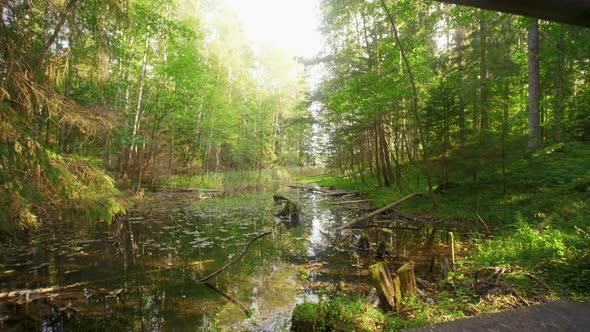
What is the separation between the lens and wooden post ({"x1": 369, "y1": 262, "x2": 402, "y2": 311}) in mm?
3922

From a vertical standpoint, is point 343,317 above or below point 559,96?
below

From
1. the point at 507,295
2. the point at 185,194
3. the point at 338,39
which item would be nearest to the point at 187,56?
the point at 185,194

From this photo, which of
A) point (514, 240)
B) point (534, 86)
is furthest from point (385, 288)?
point (534, 86)

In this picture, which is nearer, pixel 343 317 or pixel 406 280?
pixel 343 317

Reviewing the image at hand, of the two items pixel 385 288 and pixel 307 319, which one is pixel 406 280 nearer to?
pixel 385 288

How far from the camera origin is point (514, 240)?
6.01 m

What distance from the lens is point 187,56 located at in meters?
17.6

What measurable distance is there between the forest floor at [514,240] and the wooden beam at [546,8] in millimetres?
3012

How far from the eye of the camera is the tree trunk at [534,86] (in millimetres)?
12117

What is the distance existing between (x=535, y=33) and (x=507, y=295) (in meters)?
13.6

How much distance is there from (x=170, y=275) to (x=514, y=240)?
7596 millimetres

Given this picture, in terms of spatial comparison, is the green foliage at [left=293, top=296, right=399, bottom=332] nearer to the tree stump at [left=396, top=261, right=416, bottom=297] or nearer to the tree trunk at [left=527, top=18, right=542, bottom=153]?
the tree stump at [left=396, top=261, right=416, bottom=297]

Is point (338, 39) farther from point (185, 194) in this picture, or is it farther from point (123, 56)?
point (185, 194)

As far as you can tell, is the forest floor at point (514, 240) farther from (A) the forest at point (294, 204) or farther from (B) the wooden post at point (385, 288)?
(B) the wooden post at point (385, 288)
